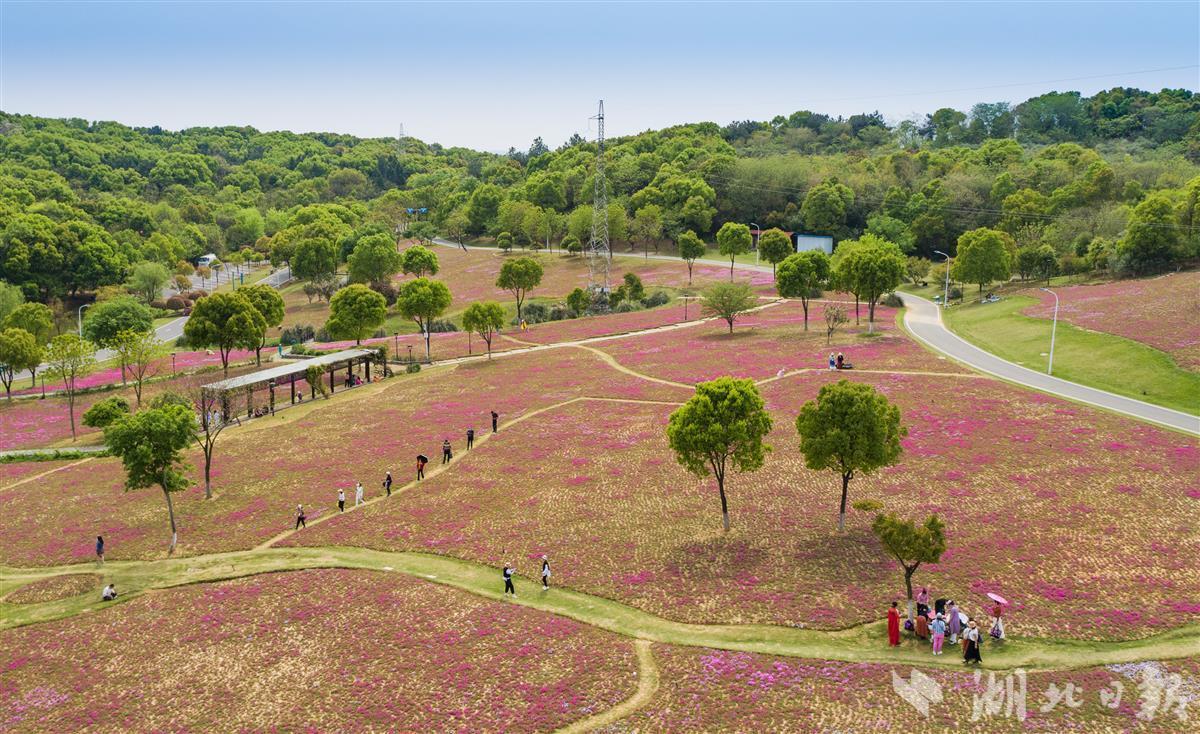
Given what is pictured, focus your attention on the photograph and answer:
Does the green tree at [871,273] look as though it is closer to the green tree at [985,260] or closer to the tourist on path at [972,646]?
the green tree at [985,260]

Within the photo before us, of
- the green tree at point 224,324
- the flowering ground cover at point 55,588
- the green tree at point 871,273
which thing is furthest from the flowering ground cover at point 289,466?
the green tree at point 871,273

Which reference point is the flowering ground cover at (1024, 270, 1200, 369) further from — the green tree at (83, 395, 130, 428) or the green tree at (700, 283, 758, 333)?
the green tree at (83, 395, 130, 428)

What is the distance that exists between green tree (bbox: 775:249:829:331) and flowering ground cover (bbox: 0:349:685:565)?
2486cm

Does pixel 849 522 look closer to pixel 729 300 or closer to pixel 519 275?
pixel 729 300

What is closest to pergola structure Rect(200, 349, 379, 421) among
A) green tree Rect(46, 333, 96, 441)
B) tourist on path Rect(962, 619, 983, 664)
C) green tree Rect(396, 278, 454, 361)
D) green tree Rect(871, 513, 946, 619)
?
green tree Rect(396, 278, 454, 361)

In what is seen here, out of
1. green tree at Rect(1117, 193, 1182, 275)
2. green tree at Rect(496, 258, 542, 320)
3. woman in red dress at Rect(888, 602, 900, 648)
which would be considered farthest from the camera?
green tree at Rect(496, 258, 542, 320)

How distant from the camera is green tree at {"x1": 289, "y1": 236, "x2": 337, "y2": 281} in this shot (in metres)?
133

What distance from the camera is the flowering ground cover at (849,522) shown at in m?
31.8

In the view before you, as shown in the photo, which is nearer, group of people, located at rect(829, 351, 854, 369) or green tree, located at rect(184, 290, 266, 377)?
group of people, located at rect(829, 351, 854, 369)

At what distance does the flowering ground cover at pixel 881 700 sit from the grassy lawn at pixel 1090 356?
39.0 m

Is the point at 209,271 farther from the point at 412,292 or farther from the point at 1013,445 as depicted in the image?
the point at 1013,445

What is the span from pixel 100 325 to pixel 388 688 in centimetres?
8250

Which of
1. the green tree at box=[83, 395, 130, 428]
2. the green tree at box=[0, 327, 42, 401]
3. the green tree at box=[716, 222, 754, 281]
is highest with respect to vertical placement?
the green tree at box=[716, 222, 754, 281]

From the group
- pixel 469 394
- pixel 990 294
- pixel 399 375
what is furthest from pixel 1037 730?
pixel 990 294
